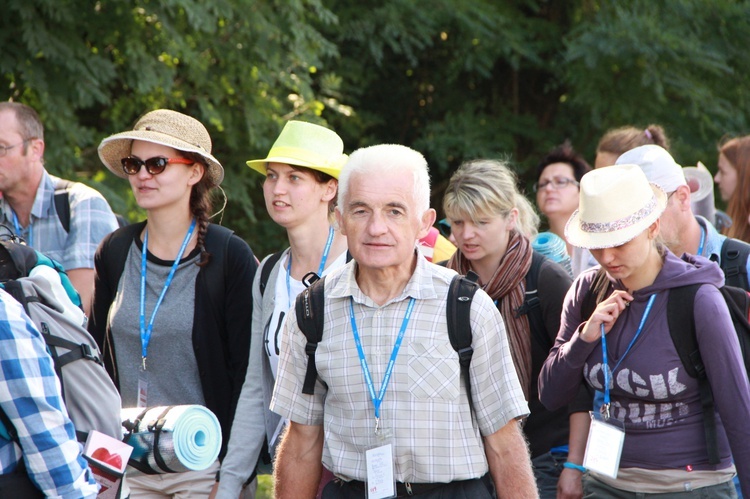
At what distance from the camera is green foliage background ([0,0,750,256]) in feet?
26.5

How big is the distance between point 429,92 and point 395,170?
9132 millimetres

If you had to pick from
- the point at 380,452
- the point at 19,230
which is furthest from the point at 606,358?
the point at 19,230

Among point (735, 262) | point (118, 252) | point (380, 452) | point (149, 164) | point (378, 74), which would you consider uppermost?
point (378, 74)

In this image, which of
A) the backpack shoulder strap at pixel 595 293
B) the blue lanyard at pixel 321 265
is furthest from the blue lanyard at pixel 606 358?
the blue lanyard at pixel 321 265

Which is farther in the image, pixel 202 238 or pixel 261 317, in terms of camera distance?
pixel 202 238

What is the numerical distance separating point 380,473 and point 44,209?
3.08 metres

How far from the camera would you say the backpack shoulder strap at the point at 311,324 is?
342 centimetres

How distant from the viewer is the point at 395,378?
3.25 metres

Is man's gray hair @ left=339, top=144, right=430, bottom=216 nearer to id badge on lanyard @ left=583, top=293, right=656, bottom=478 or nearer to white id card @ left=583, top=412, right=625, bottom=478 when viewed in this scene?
id badge on lanyard @ left=583, top=293, right=656, bottom=478

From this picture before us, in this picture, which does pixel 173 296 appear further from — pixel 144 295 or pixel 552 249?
pixel 552 249

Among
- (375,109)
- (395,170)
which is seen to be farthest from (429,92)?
(395,170)

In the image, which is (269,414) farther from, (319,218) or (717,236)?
(717,236)

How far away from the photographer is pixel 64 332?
331cm

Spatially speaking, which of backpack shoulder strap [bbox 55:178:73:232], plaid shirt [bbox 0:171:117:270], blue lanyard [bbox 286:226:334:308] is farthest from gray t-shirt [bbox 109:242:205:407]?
backpack shoulder strap [bbox 55:178:73:232]
